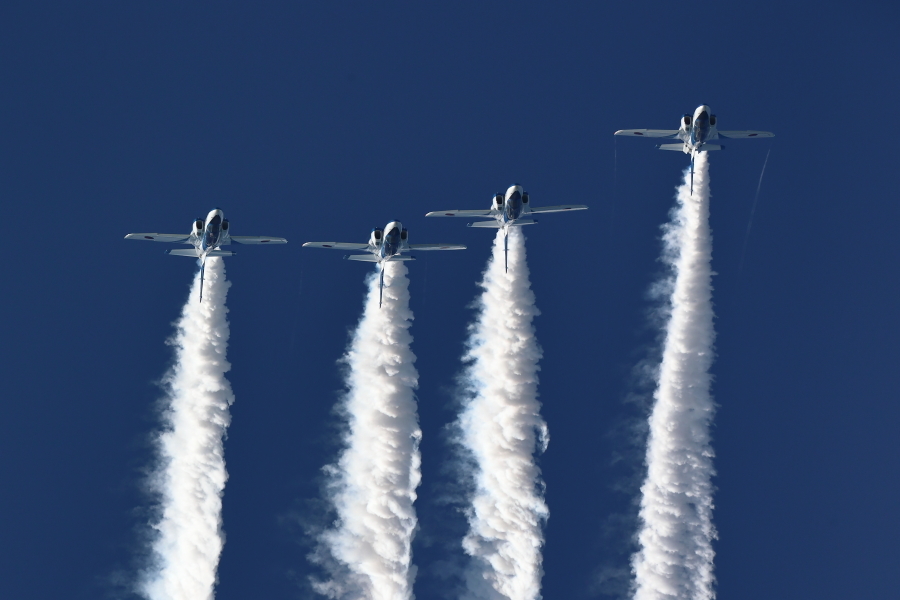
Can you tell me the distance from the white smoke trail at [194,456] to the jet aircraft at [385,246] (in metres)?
9.94

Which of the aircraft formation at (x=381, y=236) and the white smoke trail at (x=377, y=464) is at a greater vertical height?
the aircraft formation at (x=381, y=236)

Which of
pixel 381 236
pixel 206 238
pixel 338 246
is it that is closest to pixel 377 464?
pixel 338 246

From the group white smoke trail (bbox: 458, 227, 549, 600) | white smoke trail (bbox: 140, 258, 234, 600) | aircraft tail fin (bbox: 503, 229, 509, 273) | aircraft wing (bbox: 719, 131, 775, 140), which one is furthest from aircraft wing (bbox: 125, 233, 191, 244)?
aircraft wing (bbox: 719, 131, 775, 140)

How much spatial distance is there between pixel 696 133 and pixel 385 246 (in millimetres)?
24585

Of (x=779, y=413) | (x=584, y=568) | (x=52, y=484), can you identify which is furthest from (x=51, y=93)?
(x=779, y=413)

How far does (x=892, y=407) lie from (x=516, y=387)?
1221 inches

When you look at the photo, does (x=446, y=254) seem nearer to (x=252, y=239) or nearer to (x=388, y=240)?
(x=388, y=240)

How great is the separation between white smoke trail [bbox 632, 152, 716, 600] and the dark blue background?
2314mm

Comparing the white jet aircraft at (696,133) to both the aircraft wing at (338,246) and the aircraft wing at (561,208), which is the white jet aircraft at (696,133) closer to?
the aircraft wing at (561,208)

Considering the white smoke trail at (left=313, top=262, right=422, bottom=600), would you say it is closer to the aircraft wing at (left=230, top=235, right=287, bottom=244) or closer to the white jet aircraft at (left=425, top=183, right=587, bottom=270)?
the white jet aircraft at (left=425, top=183, right=587, bottom=270)

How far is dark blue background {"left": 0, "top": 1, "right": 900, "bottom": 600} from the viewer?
3041 inches

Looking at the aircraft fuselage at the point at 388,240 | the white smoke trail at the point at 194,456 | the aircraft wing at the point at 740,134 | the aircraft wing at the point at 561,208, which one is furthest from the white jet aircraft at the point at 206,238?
the aircraft wing at the point at 740,134

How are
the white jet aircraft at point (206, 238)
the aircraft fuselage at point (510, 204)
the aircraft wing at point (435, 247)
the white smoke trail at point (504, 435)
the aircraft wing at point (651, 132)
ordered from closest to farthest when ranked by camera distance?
the white smoke trail at point (504, 435) < the aircraft wing at point (435, 247) < the aircraft fuselage at point (510, 204) < the white jet aircraft at point (206, 238) < the aircraft wing at point (651, 132)

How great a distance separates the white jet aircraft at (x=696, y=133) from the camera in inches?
3029
